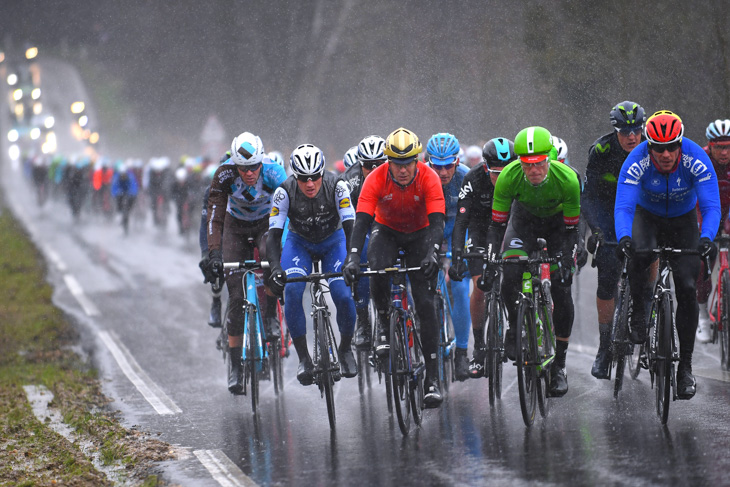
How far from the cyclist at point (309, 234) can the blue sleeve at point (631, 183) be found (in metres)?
2.20

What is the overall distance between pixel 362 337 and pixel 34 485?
341cm

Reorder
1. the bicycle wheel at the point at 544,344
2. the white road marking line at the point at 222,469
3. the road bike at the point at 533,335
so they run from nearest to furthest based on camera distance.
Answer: the white road marking line at the point at 222,469, the road bike at the point at 533,335, the bicycle wheel at the point at 544,344

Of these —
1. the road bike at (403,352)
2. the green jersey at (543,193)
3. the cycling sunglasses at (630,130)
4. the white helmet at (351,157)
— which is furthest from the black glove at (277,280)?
the white helmet at (351,157)

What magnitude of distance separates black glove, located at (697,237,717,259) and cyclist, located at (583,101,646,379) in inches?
57.4

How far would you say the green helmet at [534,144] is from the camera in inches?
296

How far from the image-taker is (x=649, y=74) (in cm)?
1938

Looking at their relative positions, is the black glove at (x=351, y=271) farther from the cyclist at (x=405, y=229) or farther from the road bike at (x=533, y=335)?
the road bike at (x=533, y=335)

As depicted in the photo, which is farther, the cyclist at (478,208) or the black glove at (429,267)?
the cyclist at (478,208)

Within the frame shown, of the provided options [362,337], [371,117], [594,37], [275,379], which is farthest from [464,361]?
[371,117]

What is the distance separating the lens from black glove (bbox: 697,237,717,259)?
7137mm

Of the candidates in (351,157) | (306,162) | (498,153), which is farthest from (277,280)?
(351,157)

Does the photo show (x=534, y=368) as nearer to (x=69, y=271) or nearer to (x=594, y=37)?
(x=594, y=37)

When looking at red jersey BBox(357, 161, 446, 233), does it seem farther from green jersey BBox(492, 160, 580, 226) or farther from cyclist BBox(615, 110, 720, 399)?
cyclist BBox(615, 110, 720, 399)

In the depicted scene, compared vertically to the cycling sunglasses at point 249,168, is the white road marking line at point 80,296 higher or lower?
lower
